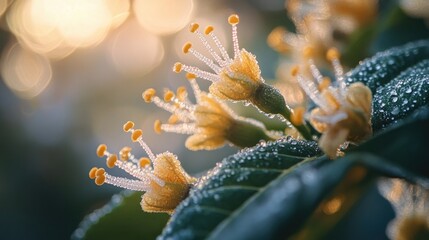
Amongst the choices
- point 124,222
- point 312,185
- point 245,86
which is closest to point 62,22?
point 124,222

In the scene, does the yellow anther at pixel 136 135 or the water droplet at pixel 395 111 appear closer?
the water droplet at pixel 395 111

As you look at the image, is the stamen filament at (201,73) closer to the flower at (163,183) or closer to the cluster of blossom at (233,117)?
the cluster of blossom at (233,117)

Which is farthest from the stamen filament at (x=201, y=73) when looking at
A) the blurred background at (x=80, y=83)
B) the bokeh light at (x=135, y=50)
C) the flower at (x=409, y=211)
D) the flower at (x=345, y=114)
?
the bokeh light at (x=135, y=50)

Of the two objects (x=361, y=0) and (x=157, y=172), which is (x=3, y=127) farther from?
(x=157, y=172)

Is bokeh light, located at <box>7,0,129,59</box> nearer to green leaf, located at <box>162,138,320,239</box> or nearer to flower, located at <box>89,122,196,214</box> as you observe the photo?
flower, located at <box>89,122,196,214</box>

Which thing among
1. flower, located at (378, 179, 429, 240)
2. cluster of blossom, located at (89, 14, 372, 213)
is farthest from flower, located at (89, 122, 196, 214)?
flower, located at (378, 179, 429, 240)

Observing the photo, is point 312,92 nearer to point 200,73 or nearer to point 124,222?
point 200,73

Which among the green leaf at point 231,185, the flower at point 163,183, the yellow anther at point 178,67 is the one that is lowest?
the green leaf at point 231,185
